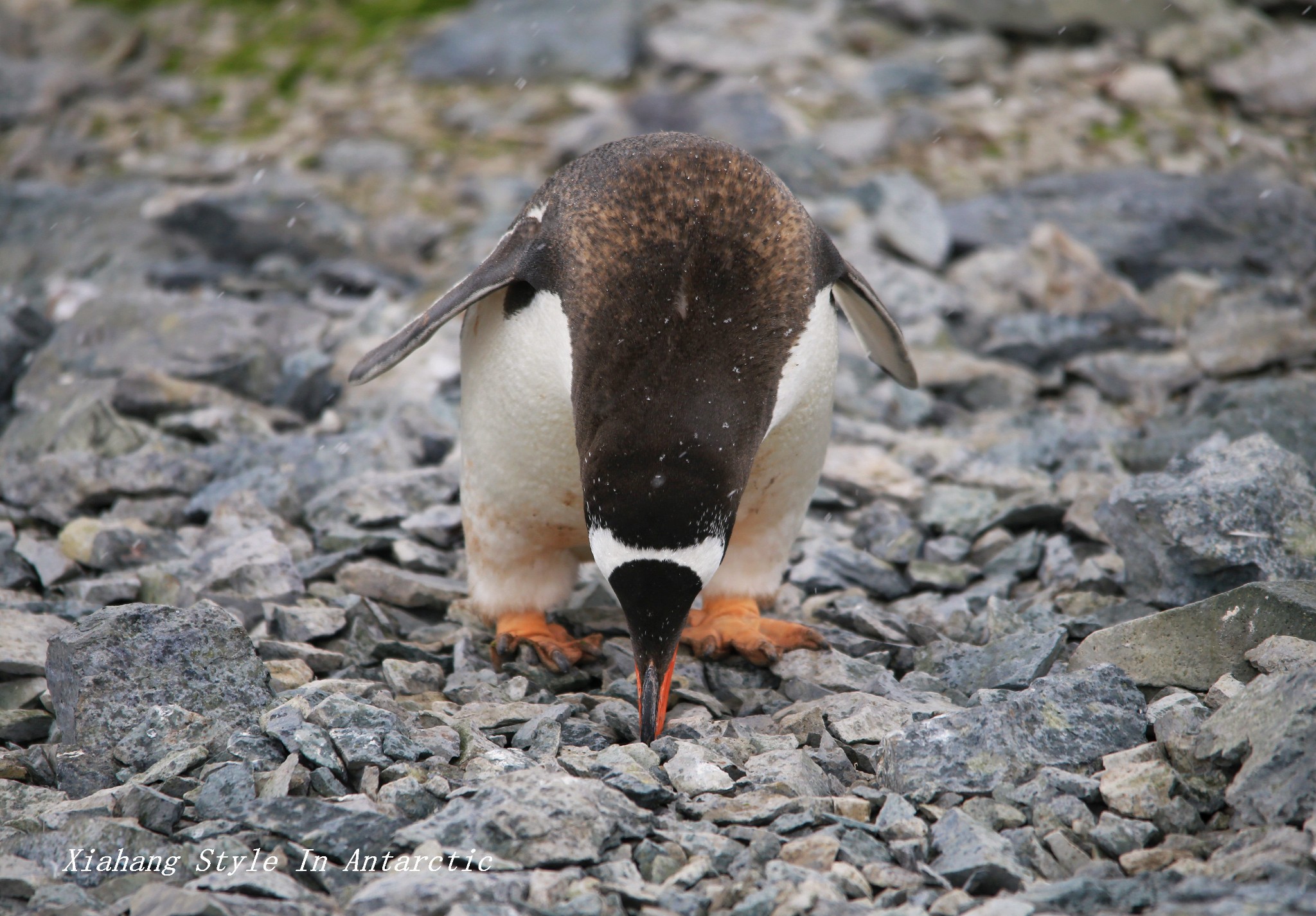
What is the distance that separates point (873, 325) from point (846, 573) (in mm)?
940

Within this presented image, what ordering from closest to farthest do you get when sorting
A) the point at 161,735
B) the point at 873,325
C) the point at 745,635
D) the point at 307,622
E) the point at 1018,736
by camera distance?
the point at 1018,736
the point at 161,735
the point at 307,622
the point at 745,635
the point at 873,325

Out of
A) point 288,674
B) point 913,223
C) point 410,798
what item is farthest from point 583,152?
point 410,798

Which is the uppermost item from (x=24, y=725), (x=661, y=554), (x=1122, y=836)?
(x=661, y=554)

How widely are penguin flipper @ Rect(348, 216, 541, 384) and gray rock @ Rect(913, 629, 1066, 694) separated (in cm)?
173

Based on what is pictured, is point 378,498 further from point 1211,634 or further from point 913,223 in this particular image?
point 913,223

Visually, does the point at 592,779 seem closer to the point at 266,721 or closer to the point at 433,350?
the point at 266,721

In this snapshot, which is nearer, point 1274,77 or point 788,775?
point 788,775

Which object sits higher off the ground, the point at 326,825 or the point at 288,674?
the point at 326,825

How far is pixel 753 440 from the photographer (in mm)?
3488

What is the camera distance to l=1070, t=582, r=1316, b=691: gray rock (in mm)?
3359

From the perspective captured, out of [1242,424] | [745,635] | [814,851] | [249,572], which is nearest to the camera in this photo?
[814,851]

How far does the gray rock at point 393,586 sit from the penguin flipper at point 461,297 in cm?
75

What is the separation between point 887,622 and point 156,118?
8.21 meters

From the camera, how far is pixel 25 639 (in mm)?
3740
